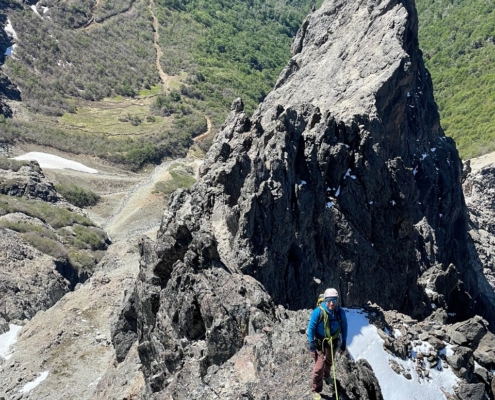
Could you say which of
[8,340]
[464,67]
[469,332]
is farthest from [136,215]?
[464,67]

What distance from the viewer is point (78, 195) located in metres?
84.4

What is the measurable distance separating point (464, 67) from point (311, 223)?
137 metres

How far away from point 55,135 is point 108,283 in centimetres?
7436

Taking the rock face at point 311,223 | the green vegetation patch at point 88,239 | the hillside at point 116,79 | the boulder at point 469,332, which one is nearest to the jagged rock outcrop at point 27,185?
the green vegetation patch at point 88,239

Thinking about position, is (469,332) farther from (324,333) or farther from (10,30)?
(10,30)

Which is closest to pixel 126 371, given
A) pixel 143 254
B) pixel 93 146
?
pixel 143 254

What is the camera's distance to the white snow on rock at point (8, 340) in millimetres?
39125

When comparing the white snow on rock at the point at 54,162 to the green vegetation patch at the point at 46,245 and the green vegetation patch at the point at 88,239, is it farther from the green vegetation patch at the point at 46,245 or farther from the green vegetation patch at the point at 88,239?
the green vegetation patch at the point at 46,245

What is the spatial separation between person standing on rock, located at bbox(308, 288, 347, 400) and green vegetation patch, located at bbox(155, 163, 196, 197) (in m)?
62.4

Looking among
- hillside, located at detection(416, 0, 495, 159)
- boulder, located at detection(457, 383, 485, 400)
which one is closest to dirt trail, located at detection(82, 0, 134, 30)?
hillside, located at detection(416, 0, 495, 159)

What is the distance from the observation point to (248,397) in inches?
638

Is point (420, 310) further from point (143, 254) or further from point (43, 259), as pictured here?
point (43, 259)

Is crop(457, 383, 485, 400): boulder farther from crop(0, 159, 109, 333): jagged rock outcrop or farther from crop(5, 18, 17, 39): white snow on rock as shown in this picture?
crop(5, 18, 17, 39): white snow on rock

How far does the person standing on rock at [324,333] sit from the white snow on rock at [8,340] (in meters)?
29.2
